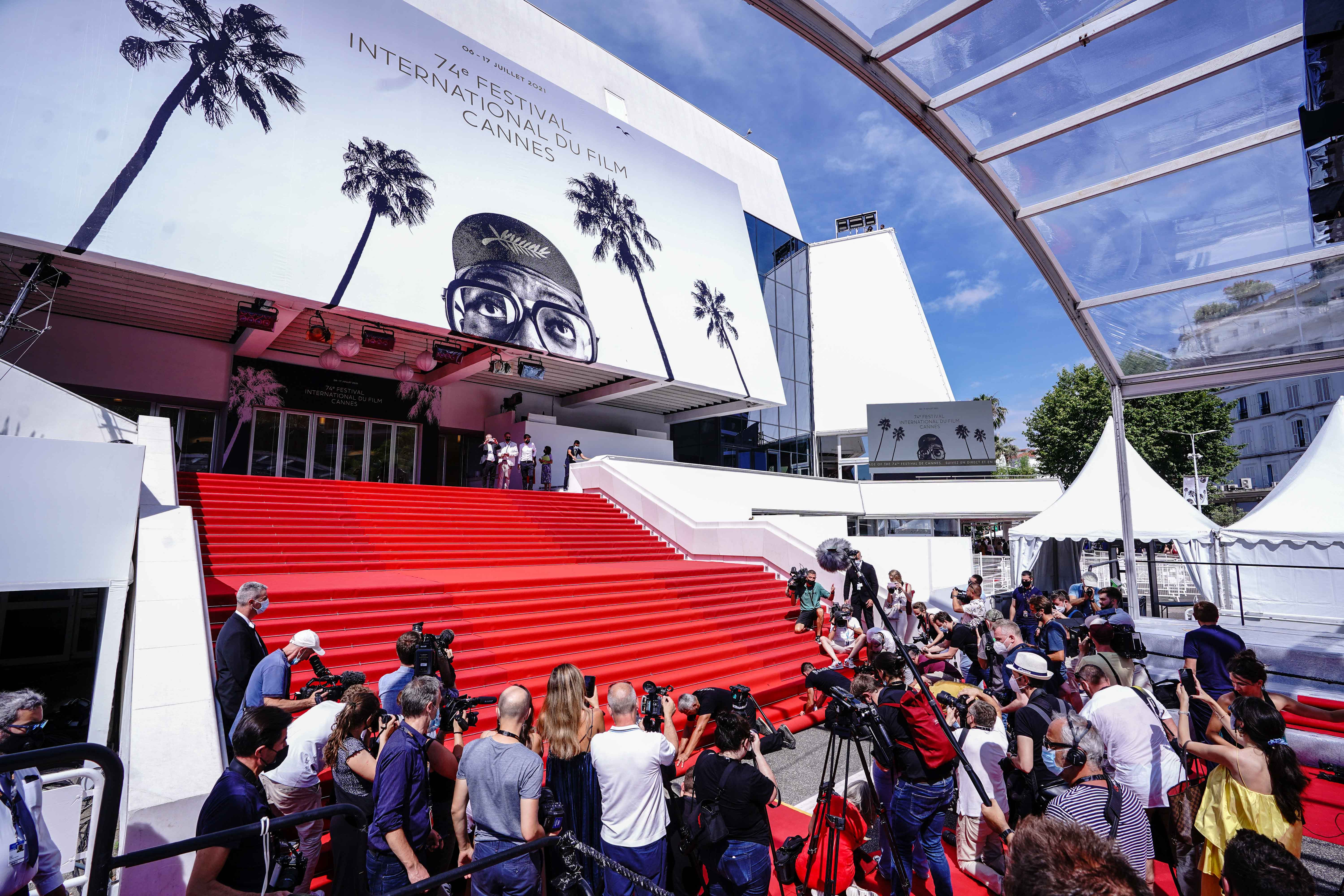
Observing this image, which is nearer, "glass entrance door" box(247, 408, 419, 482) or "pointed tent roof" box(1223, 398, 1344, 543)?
"pointed tent roof" box(1223, 398, 1344, 543)

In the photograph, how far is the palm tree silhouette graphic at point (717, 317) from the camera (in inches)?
877

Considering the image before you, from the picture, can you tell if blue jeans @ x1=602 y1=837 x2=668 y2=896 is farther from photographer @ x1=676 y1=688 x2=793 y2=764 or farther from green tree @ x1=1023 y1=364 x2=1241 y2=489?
green tree @ x1=1023 y1=364 x2=1241 y2=489

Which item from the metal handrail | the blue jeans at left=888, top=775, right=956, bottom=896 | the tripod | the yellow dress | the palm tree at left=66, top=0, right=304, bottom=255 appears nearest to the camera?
the metal handrail

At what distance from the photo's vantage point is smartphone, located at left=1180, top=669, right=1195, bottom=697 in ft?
17.5

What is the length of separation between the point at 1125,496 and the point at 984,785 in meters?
7.67

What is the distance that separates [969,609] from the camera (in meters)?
9.45

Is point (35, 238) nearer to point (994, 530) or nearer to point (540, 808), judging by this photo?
point (540, 808)

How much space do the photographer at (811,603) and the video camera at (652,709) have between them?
294 centimetres

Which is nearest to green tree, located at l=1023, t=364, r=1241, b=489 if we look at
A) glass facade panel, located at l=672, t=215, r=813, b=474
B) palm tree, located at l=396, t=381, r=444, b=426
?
glass facade panel, located at l=672, t=215, r=813, b=474

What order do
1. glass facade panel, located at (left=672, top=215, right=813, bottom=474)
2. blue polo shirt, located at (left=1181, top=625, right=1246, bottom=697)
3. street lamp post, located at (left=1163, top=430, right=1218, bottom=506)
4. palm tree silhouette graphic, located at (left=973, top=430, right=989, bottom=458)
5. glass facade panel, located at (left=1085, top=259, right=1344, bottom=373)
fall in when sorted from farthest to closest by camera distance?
palm tree silhouette graphic, located at (left=973, top=430, right=989, bottom=458)
glass facade panel, located at (left=672, top=215, right=813, bottom=474)
street lamp post, located at (left=1163, top=430, right=1218, bottom=506)
glass facade panel, located at (left=1085, top=259, right=1344, bottom=373)
blue polo shirt, located at (left=1181, top=625, right=1246, bottom=697)

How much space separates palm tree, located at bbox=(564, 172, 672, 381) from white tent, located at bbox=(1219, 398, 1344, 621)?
46.6 feet

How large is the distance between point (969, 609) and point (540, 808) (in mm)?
8048

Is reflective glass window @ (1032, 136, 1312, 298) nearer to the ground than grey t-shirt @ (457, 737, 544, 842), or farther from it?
farther from it

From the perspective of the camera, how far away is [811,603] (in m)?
9.93
